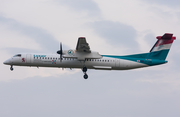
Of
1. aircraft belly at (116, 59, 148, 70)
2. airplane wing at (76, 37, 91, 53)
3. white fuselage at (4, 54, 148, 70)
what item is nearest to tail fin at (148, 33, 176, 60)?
aircraft belly at (116, 59, 148, 70)

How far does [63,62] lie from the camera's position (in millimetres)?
28547

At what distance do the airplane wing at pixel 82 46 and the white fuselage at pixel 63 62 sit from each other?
1.28m


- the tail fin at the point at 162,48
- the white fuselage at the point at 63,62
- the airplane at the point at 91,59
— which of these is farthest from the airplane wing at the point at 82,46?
the tail fin at the point at 162,48

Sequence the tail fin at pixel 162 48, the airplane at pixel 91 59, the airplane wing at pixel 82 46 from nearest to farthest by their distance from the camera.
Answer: the airplane wing at pixel 82 46 → the airplane at pixel 91 59 → the tail fin at pixel 162 48

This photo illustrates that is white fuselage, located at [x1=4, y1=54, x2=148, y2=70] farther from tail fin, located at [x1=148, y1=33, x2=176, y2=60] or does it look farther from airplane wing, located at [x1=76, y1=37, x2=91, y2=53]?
tail fin, located at [x1=148, y1=33, x2=176, y2=60]

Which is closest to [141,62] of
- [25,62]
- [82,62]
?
[82,62]

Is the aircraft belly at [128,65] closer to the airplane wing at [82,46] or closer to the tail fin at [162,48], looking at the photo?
the tail fin at [162,48]

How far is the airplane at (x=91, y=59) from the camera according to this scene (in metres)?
28.2

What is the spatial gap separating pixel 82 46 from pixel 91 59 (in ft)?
7.40

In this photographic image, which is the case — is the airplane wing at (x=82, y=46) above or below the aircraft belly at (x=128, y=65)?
above

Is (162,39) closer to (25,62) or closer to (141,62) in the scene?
(141,62)

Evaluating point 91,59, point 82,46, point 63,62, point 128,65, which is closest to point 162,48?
point 128,65

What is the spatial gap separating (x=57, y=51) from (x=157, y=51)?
35.3ft

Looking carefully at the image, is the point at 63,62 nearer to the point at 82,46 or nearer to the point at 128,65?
the point at 82,46
